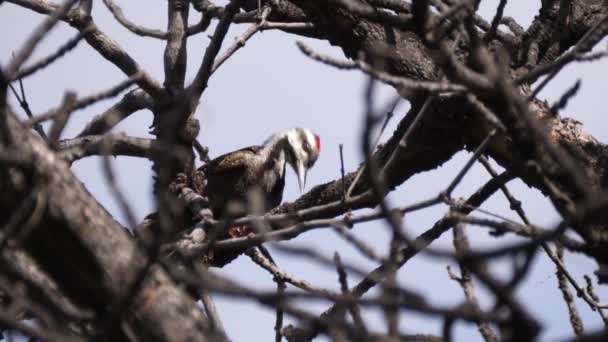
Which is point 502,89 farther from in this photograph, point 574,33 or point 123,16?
point 123,16

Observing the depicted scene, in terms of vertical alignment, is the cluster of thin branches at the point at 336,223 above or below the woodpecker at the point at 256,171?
below

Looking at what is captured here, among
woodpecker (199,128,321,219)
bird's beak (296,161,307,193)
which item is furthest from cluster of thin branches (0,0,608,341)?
bird's beak (296,161,307,193)

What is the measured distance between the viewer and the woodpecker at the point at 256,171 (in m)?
7.27

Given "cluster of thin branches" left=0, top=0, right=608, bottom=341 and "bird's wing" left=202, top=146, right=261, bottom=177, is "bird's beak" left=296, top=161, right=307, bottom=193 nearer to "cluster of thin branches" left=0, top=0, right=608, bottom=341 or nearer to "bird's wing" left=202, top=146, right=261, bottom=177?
"bird's wing" left=202, top=146, right=261, bottom=177

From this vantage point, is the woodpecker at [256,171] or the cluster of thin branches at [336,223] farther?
the woodpecker at [256,171]

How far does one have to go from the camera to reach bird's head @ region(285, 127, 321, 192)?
814 centimetres

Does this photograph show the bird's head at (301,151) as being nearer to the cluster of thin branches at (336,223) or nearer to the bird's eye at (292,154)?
the bird's eye at (292,154)

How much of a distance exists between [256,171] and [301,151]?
2.41ft

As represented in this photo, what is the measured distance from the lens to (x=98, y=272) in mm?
2289

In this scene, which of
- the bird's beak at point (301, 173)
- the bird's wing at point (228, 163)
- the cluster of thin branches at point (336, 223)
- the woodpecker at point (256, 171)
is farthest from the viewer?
the bird's beak at point (301, 173)

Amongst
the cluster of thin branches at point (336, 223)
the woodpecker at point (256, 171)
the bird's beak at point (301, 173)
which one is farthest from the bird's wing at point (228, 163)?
the cluster of thin branches at point (336, 223)

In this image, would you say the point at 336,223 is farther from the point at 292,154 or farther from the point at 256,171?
the point at 292,154

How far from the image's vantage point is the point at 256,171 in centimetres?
763

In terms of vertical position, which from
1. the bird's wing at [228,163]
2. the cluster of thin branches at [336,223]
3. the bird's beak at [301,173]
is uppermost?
the bird's beak at [301,173]
